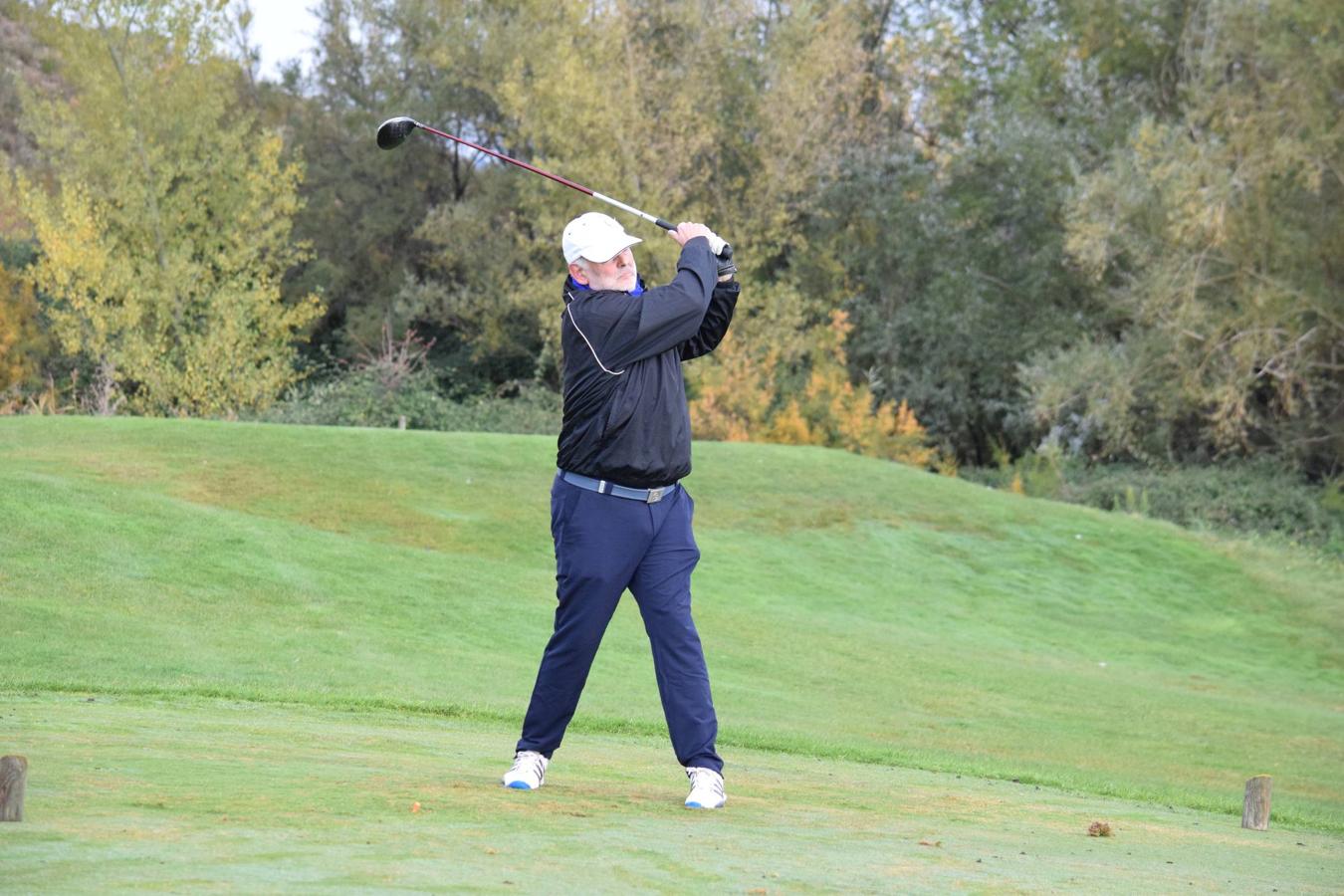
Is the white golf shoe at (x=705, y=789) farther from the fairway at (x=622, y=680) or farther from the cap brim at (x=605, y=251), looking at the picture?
the cap brim at (x=605, y=251)

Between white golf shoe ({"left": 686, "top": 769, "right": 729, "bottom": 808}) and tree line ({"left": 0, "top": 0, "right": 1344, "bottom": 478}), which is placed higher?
tree line ({"left": 0, "top": 0, "right": 1344, "bottom": 478})

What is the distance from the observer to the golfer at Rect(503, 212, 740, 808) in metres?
5.94

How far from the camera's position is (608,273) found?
242 inches

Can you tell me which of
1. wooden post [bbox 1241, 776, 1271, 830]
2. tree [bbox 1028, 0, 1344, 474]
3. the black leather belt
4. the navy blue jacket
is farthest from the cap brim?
tree [bbox 1028, 0, 1344, 474]

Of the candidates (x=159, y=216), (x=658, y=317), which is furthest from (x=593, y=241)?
(x=159, y=216)

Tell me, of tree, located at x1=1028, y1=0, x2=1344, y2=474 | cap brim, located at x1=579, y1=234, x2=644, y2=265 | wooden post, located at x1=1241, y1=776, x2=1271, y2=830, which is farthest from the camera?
tree, located at x1=1028, y1=0, x2=1344, y2=474

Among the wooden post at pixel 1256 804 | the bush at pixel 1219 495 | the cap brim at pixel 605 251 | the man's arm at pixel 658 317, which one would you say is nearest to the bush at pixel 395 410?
the bush at pixel 1219 495

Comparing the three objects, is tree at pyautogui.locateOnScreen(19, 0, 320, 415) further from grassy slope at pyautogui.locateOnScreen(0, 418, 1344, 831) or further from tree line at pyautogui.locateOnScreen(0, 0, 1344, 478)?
grassy slope at pyautogui.locateOnScreen(0, 418, 1344, 831)

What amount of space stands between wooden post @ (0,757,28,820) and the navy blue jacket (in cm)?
232

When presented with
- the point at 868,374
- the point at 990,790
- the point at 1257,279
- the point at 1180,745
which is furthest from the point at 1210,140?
the point at 990,790

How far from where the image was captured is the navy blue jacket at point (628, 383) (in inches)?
233

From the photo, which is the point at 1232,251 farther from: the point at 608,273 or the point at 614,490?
the point at 614,490

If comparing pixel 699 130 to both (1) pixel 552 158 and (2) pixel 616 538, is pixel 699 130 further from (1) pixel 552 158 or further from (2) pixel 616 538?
(2) pixel 616 538

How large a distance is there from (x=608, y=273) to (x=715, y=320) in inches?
20.1
